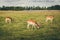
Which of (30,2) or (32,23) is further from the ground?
(30,2)

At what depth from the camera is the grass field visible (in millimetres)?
1407

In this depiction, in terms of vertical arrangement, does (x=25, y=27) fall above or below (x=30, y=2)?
below

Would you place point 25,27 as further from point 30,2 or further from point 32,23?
point 30,2

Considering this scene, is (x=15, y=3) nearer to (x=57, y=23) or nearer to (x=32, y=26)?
(x=32, y=26)

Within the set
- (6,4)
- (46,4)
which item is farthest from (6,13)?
(46,4)

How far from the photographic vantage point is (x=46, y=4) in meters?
1.47

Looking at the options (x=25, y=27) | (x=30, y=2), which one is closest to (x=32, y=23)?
(x=25, y=27)

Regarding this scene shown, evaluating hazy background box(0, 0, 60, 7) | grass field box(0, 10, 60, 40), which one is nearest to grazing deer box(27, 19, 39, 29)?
grass field box(0, 10, 60, 40)

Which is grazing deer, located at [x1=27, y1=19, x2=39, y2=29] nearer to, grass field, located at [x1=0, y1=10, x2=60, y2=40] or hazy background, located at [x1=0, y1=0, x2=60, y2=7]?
grass field, located at [x1=0, y1=10, x2=60, y2=40]

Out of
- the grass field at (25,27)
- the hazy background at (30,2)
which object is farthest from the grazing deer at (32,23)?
the hazy background at (30,2)

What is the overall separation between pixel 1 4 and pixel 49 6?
415 mm

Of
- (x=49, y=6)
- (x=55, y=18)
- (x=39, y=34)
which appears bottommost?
(x=39, y=34)

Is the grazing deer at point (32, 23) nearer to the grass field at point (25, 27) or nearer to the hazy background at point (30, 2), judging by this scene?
the grass field at point (25, 27)

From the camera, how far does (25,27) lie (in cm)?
142
